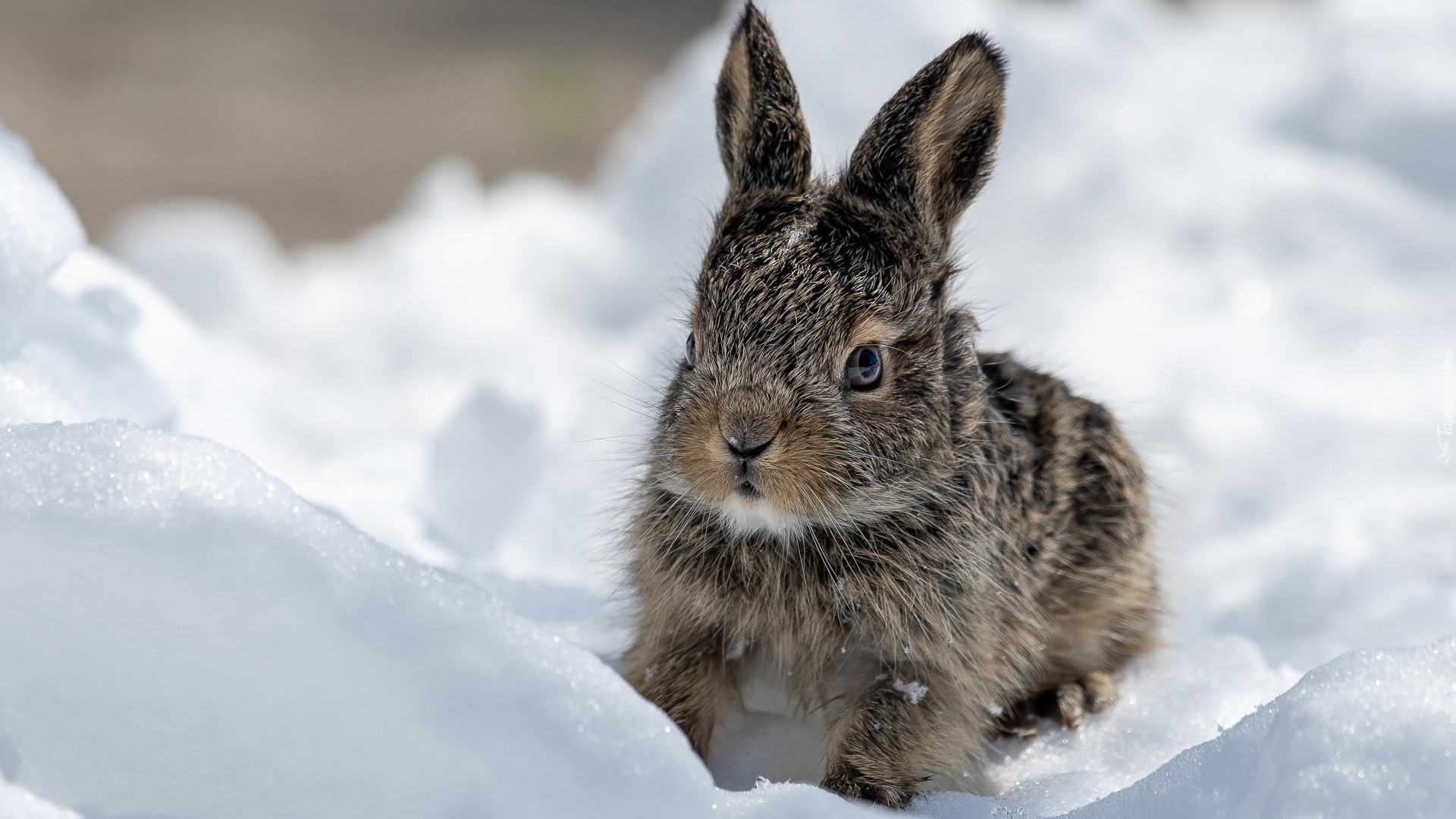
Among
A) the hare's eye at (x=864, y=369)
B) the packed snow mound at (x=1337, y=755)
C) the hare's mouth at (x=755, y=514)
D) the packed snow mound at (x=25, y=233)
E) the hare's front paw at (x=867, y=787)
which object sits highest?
the packed snow mound at (x=25, y=233)

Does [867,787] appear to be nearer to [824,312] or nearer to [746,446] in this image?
[746,446]

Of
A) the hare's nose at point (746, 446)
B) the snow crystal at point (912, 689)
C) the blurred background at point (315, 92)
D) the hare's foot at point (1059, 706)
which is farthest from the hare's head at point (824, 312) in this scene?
the blurred background at point (315, 92)

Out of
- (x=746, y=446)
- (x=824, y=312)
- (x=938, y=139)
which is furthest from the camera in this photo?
(x=938, y=139)

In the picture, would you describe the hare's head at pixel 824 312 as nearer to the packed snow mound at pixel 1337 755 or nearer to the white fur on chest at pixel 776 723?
the white fur on chest at pixel 776 723

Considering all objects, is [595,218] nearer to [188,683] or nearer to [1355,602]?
[1355,602]

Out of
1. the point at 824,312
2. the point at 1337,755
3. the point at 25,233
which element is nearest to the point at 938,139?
the point at 824,312

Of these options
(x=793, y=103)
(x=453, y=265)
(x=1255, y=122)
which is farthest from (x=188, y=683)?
(x=1255, y=122)

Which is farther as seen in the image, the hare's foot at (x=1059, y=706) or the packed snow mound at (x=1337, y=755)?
the hare's foot at (x=1059, y=706)
